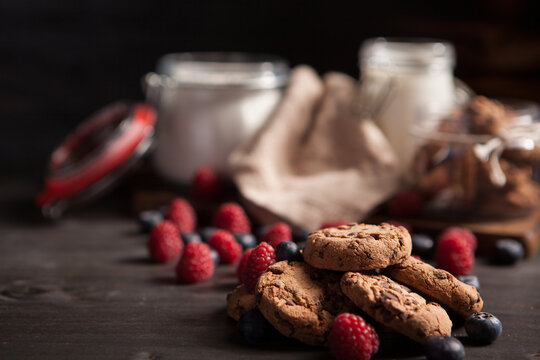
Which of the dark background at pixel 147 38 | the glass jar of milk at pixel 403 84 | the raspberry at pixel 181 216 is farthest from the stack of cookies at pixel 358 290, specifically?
the dark background at pixel 147 38

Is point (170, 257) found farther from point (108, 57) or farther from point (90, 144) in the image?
point (108, 57)

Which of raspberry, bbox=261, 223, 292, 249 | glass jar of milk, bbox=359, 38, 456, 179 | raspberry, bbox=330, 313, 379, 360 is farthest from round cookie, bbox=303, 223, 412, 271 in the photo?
glass jar of milk, bbox=359, 38, 456, 179

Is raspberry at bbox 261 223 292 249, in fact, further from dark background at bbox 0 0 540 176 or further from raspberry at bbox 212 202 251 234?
dark background at bbox 0 0 540 176

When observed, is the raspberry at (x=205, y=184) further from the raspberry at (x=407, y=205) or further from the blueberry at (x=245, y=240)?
the raspberry at (x=407, y=205)

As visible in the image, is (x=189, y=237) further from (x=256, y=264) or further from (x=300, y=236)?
(x=256, y=264)

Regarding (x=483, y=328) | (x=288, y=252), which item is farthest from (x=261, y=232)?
(x=483, y=328)
